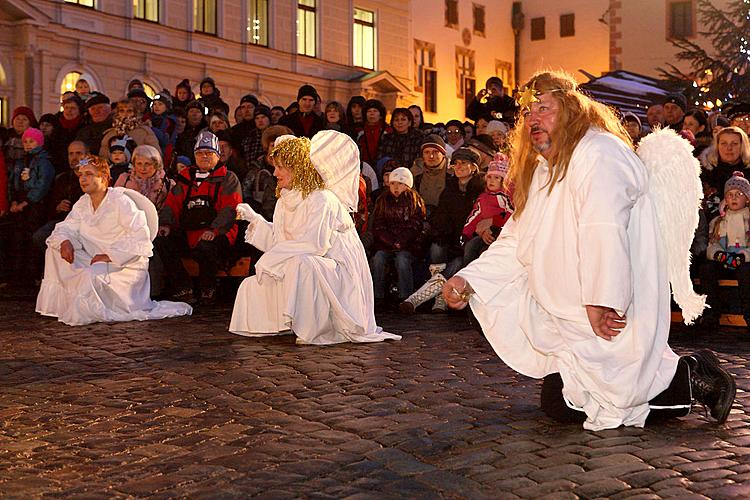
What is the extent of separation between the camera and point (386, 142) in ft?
50.5

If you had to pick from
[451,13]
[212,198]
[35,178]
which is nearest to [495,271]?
[212,198]

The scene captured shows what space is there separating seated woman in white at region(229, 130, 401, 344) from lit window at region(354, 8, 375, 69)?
29126 millimetres

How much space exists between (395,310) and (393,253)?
774 millimetres

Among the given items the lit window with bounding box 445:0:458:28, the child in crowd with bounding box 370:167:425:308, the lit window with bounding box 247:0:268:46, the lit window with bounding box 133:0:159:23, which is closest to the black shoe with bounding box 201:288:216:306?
the child in crowd with bounding box 370:167:425:308

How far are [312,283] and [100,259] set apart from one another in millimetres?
2890

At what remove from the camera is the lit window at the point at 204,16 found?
32.2 meters

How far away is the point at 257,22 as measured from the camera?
112 feet

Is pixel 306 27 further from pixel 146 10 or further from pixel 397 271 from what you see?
pixel 397 271

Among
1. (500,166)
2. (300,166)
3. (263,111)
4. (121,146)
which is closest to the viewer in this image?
(300,166)

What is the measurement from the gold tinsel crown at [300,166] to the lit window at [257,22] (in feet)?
80.6

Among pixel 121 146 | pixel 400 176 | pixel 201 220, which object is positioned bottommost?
pixel 201 220

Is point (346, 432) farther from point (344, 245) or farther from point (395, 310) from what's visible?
point (395, 310)

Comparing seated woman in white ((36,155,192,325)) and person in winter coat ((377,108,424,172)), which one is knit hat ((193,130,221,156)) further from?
person in winter coat ((377,108,424,172))

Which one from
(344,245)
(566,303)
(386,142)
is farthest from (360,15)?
(566,303)
